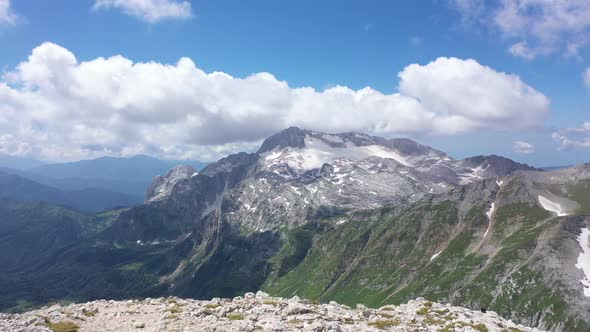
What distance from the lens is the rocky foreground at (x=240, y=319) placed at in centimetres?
3619

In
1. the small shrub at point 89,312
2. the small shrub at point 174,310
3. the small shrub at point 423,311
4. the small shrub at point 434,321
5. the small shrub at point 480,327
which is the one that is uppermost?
the small shrub at point 480,327

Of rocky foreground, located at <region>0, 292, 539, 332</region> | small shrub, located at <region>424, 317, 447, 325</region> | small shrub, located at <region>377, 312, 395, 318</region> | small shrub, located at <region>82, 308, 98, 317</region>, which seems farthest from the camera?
small shrub, located at <region>377, 312, 395, 318</region>

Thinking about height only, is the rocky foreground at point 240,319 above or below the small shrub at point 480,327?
below

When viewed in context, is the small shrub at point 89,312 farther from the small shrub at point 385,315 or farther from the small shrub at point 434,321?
the small shrub at point 434,321

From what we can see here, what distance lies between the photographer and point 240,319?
39.2 m

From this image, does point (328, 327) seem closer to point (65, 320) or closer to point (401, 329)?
point (401, 329)

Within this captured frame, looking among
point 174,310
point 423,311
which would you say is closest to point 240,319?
point 174,310

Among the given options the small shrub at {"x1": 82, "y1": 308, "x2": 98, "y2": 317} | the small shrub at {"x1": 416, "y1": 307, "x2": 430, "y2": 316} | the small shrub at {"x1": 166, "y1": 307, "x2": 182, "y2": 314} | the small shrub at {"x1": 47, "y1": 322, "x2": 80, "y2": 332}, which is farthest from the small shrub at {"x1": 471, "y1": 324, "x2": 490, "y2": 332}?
the small shrub at {"x1": 82, "y1": 308, "x2": 98, "y2": 317}

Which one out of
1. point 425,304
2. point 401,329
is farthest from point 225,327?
point 425,304

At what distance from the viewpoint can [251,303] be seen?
159ft

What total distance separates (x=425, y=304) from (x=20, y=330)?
4727 centimetres

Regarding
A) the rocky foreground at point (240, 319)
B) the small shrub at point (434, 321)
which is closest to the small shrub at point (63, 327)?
the rocky foreground at point (240, 319)

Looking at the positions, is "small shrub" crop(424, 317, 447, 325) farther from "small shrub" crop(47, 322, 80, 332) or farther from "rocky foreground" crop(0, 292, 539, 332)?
"small shrub" crop(47, 322, 80, 332)

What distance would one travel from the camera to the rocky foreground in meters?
36.2
